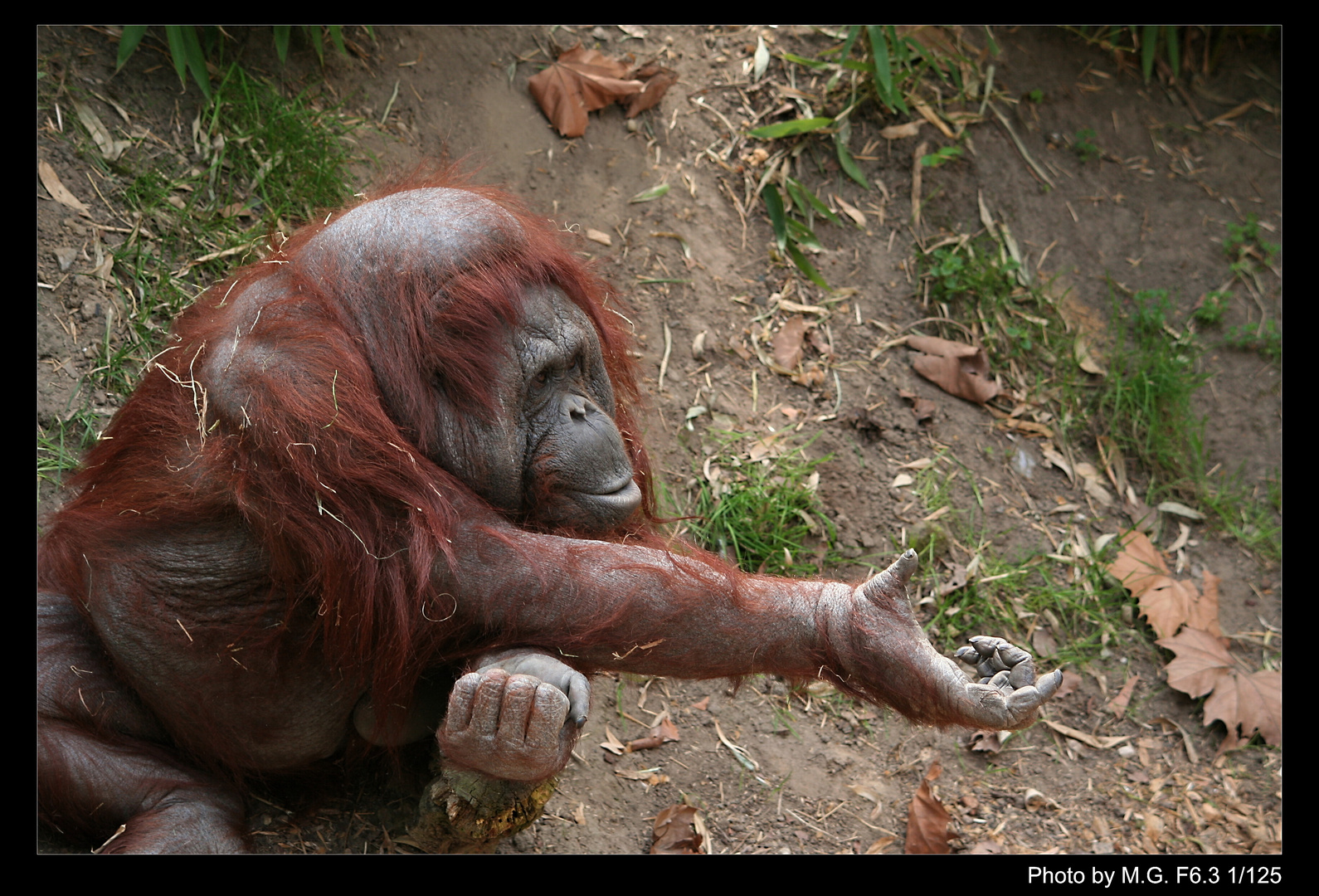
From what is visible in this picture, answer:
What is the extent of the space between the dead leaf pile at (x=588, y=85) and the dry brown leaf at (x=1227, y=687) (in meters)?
2.86

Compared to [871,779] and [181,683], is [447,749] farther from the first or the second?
[871,779]

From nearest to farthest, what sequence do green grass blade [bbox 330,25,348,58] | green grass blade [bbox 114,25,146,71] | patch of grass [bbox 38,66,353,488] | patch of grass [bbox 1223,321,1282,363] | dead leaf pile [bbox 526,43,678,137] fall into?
patch of grass [bbox 38,66,353,488]
green grass blade [bbox 114,25,146,71]
green grass blade [bbox 330,25,348,58]
dead leaf pile [bbox 526,43,678,137]
patch of grass [bbox 1223,321,1282,363]

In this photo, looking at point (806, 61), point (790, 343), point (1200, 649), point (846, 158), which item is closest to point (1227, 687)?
point (1200, 649)

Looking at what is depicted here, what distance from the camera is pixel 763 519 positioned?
364 cm

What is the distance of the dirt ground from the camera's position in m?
3.10

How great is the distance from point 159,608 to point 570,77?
2672 mm

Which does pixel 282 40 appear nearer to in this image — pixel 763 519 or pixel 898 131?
pixel 763 519

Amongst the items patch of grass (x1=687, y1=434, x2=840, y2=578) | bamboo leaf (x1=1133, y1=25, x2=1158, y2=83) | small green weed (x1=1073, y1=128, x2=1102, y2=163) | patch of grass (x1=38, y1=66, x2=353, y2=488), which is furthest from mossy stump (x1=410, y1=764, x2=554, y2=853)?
bamboo leaf (x1=1133, y1=25, x2=1158, y2=83)

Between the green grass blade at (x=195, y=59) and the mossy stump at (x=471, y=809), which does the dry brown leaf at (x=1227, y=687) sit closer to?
the mossy stump at (x=471, y=809)

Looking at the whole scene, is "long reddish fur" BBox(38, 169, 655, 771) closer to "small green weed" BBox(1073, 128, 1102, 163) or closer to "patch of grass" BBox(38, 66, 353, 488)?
"patch of grass" BBox(38, 66, 353, 488)

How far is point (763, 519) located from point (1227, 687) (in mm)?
1742

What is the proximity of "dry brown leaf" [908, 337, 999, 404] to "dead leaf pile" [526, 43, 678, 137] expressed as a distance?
1.45m

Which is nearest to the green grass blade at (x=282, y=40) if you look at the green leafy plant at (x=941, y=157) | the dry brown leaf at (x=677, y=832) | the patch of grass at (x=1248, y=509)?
the green leafy plant at (x=941, y=157)

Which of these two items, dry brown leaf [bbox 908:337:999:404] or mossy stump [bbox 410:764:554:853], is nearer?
mossy stump [bbox 410:764:554:853]
